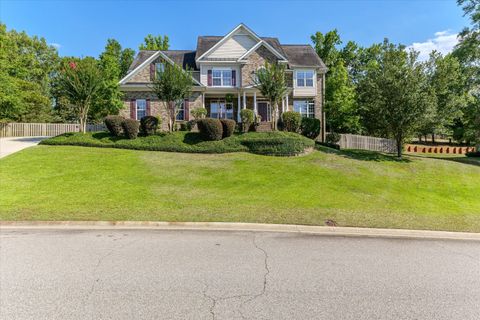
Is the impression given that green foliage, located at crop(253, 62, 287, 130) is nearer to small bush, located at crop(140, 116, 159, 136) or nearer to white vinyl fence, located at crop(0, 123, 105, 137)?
small bush, located at crop(140, 116, 159, 136)

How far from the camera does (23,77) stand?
42.9 m

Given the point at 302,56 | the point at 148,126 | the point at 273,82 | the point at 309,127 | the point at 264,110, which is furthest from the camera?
the point at 302,56

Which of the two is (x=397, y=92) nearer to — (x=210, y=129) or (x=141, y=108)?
(x=210, y=129)

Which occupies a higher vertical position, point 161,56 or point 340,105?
point 161,56

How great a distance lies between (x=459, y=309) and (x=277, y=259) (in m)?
2.71

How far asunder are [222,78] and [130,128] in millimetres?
12111

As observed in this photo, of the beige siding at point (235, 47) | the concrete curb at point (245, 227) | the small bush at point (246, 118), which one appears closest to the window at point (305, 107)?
the small bush at point (246, 118)

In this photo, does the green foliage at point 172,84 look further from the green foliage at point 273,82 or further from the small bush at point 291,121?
the small bush at point 291,121

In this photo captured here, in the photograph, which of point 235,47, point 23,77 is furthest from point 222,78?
point 23,77

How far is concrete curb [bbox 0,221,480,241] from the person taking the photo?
24.7ft

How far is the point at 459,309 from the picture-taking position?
3.77 meters

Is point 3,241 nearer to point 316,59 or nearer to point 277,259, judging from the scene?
point 277,259

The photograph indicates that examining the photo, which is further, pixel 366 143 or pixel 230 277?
pixel 366 143

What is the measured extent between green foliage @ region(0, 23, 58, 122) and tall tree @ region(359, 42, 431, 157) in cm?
3285
